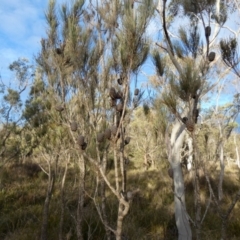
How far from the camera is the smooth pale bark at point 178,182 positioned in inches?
191

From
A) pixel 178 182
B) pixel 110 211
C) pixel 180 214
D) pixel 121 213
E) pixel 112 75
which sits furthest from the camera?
pixel 110 211

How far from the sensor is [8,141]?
9477 millimetres

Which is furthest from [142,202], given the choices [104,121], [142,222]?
[104,121]

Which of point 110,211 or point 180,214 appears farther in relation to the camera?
point 110,211

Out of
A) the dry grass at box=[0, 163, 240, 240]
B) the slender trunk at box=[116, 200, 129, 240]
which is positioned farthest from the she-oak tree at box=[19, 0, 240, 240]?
the dry grass at box=[0, 163, 240, 240]

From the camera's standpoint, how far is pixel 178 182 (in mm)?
5145

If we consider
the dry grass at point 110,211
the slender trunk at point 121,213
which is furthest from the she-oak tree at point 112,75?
the dry grass at point 110,211

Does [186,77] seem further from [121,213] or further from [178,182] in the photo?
[178,182]

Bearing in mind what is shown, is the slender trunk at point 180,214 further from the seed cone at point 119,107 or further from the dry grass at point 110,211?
the seed cone at point 119,107

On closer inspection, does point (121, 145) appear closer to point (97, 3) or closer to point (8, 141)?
point (97, 3)

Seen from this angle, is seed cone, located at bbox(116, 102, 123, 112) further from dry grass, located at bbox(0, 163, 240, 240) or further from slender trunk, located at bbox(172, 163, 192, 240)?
slender trunk, located at bbox(172, 163, 192, 240)

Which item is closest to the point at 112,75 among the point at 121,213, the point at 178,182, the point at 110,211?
the point at 121,213

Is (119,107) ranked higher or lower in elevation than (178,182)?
higher

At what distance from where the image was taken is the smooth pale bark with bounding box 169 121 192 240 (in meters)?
4.84
